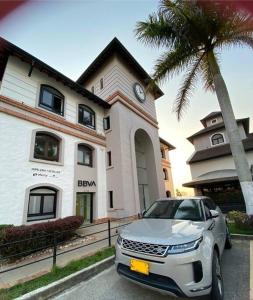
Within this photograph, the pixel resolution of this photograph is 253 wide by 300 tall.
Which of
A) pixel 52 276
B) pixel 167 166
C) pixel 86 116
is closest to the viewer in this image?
pixel 52 276

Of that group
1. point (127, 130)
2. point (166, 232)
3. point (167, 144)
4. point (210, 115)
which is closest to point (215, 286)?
point (166, 232)

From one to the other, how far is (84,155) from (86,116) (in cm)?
313

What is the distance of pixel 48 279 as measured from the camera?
407 centimetres

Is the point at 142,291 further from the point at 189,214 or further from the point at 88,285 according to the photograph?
the point at 189,214

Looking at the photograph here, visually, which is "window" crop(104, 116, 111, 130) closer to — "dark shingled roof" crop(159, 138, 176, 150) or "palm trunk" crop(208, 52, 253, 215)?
"palm trunk" crop(208, 52, 253, 215)

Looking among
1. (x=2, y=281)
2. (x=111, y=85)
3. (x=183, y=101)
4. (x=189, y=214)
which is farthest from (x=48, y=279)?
(x=111, y=85)

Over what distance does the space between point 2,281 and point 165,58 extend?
11033 millimetres

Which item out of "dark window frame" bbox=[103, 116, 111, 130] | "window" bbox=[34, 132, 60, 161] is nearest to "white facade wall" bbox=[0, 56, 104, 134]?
"window" bbox=[34, 132, 60, 161]

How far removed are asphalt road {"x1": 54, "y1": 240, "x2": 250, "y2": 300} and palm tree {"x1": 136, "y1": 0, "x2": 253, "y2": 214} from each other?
178 inches

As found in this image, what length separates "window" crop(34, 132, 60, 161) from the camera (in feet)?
33.6

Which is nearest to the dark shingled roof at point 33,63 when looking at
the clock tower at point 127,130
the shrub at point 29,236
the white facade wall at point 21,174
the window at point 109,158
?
the clock tower at point 127,130

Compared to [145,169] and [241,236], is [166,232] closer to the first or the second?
[241,236]

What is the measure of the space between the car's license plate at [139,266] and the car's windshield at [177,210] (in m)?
1.53

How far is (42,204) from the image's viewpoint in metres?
9.73
